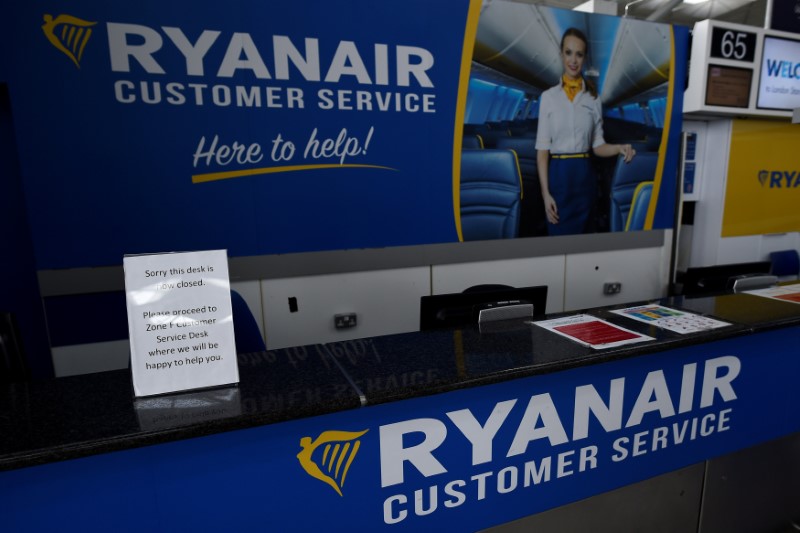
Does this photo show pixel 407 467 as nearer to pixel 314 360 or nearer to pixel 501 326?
pixel 314 360

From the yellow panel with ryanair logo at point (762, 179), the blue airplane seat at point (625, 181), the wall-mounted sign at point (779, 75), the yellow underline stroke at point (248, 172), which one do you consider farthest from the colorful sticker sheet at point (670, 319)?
the wall-mounted sign at point (779, 75)

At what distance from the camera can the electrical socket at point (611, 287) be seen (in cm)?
325

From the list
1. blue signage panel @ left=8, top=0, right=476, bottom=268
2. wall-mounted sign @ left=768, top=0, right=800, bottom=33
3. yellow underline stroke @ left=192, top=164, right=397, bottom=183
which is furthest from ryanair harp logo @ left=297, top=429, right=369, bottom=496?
wall-mounted sign @ left=768, top=0, right=800, bottom=33

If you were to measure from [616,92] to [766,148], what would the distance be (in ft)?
4.68

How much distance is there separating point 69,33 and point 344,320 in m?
1.81

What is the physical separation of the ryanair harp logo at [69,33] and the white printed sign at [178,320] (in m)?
1.61

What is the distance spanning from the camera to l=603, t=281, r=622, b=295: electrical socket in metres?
3.25

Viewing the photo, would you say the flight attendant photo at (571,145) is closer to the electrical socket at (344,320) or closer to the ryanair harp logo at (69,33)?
the electrical socket at (344,320)

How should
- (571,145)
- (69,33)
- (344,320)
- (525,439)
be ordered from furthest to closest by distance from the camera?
1. (571,145)
2. (344,320)
3. (69,33)
4. (525,439)

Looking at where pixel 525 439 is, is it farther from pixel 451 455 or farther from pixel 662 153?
pixel 662 153

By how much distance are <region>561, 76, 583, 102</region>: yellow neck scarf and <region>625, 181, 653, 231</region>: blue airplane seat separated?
0.83m

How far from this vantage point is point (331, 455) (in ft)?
3.46

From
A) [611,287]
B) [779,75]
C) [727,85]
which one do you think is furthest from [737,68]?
[611,287]

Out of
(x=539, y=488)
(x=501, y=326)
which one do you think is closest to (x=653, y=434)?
(x=539, y=488)
